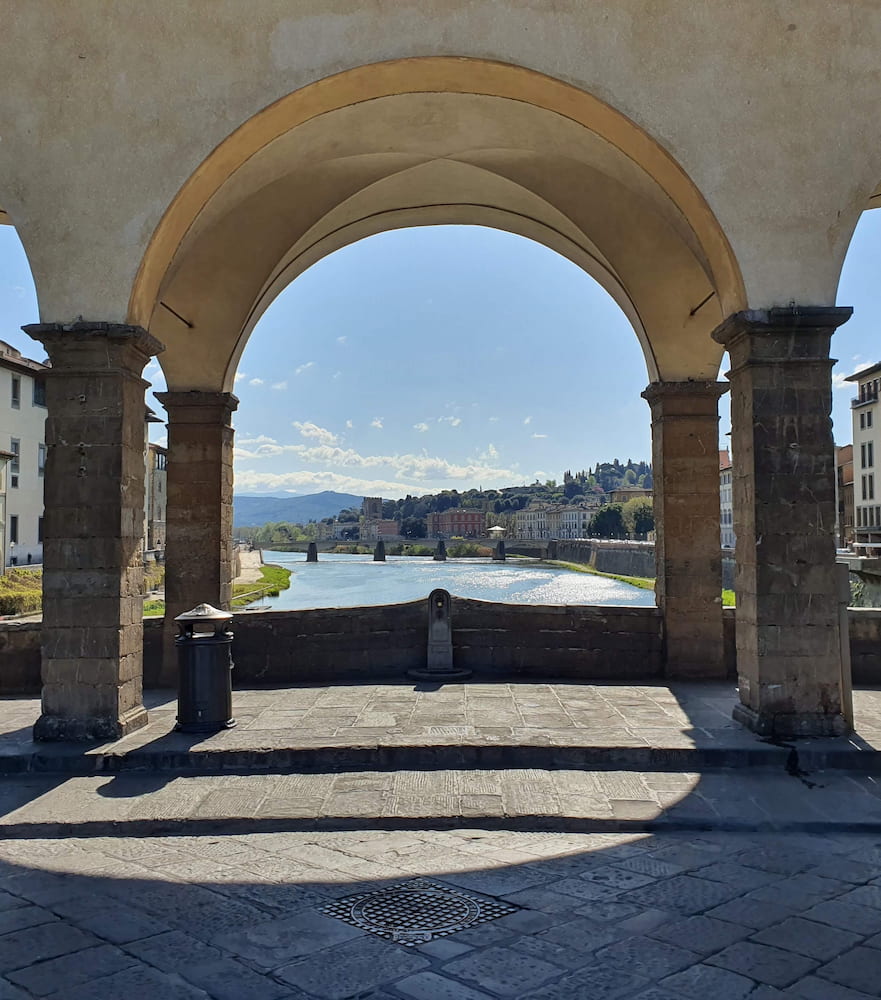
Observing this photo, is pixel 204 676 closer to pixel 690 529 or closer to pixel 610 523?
pixel 690 529

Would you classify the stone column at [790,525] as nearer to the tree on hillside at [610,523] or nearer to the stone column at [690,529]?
the stone column at [690,529]

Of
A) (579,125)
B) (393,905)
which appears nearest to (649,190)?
(579,125)

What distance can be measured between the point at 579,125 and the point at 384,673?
5.59 meters

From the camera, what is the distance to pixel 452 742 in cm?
546

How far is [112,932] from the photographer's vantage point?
3.15 m

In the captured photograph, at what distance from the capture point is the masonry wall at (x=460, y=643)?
324 inches

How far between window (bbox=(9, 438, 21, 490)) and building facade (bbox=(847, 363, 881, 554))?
3954 cm

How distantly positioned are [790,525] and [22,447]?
124 ft

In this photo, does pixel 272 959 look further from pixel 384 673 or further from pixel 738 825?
pixel 384 673

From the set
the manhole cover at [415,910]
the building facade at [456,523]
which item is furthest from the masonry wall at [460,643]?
the building facade at [456,523]

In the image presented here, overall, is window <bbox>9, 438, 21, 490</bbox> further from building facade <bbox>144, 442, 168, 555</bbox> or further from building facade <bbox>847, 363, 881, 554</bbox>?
building facade <bbox>847, 363, 881, 554</bbox>

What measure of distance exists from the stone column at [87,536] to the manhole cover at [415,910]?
10.1 ft

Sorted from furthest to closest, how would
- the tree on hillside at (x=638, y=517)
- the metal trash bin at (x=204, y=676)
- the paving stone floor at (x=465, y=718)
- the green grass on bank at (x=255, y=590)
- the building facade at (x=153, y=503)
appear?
the tree on hillside at (x=638, y=517)
the building facade at (x=153, y=503)
the green grass on bank at (x=255, y=590)
the metal trash bin at (x=204, y=676)
the paving stone floor at (x=465, y=718)

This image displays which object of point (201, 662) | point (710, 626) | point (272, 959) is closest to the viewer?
point (272, 959)
